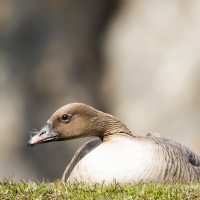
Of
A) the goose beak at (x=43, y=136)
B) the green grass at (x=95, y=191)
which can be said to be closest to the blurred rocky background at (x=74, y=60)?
the goose beak at (x=43, y=136)

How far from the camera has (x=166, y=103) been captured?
1658cm

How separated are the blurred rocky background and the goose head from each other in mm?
8094

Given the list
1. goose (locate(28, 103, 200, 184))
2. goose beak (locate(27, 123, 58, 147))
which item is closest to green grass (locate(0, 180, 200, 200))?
goose (locate(28, 103, 200, 184))

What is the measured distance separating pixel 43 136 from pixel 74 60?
10.3 m

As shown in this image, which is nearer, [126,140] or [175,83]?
[126,140]

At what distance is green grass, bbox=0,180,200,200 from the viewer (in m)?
6.56

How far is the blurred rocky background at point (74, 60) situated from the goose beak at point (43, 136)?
8428 mm

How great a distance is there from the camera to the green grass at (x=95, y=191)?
21.5 ft

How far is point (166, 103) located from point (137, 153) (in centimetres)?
875

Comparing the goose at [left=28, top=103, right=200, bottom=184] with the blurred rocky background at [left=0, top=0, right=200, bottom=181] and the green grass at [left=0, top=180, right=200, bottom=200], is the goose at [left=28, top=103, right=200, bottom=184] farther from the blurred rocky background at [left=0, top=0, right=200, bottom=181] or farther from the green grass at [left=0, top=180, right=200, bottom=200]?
the blurred rocky background at [left=0, top=0, right=200, bottom=181]

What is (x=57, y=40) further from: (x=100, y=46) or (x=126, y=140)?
(x=126, y=140)

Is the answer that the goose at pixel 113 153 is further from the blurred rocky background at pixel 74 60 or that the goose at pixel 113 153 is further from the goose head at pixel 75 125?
the blurred rocky background at pixel 74 60

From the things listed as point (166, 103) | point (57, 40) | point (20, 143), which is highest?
point (57, 40)

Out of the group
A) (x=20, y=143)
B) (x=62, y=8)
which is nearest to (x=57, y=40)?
(x=62, y=8)
